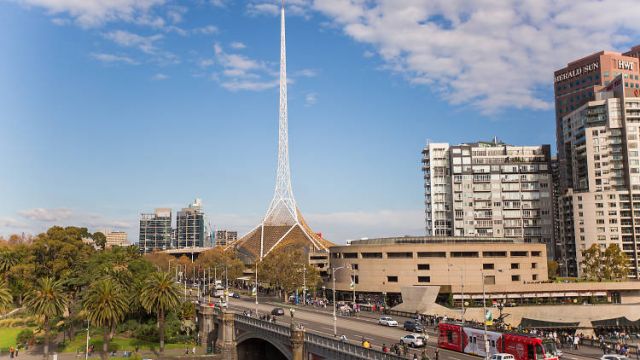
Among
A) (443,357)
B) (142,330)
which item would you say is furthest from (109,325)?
(443,357)

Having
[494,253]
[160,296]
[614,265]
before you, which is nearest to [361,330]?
[160,296]

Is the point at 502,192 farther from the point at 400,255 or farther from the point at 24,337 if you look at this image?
the point at 24,337

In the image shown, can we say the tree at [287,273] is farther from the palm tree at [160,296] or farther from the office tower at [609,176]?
the office tower at [609,176]

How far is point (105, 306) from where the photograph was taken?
80375mm

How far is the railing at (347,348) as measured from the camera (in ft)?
155

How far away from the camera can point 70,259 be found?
113 m

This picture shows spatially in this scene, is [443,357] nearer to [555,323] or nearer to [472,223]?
[555,323]

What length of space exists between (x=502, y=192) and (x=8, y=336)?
132 meters

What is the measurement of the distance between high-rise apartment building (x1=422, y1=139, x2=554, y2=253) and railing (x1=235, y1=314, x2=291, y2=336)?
105 meters

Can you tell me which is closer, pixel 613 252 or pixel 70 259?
pixel 70 259

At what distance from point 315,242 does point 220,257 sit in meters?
33.9

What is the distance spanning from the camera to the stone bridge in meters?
54.5

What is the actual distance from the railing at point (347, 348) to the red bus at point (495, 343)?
467 inches

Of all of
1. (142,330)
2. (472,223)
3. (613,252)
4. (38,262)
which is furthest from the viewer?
(472,223)
